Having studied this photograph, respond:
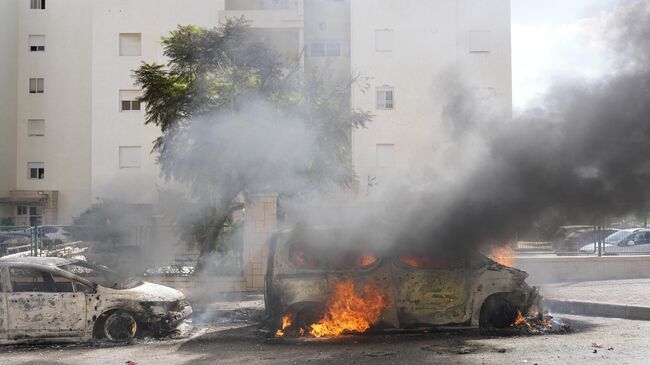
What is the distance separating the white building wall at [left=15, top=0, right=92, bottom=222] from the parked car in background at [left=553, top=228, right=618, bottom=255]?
78.6 feet

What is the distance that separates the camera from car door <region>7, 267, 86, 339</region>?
367 inches

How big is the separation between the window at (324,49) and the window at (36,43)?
13900mm

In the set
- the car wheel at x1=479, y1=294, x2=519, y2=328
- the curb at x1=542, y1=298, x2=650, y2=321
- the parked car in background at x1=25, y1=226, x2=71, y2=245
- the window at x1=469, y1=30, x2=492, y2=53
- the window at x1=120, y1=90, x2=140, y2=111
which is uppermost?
the window at x1=469, y1=30, x2=492, y2=53

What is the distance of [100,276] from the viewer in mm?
10156

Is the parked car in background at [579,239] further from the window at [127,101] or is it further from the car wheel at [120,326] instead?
the window at [127,101]

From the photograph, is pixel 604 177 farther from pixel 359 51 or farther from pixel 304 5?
pixel 304 5

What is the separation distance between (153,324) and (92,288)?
980 mm

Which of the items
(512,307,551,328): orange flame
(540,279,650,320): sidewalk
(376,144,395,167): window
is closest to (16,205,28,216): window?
(376,144,395,167): window

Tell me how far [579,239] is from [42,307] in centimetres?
1225

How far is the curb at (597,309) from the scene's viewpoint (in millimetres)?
10646

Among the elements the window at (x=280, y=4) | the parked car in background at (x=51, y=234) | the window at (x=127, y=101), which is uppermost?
the window at (x=280, y=4)

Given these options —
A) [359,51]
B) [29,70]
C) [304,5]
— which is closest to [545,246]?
[359,51]

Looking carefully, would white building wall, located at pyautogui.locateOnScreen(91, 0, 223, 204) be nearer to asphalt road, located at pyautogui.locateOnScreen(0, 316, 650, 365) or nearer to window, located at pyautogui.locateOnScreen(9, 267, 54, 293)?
window, located at pyautogui.locateOnScreen(9, 267, 54, 293)

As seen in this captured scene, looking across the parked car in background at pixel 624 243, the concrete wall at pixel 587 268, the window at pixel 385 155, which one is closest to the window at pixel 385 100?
the window at pixel 385 155
